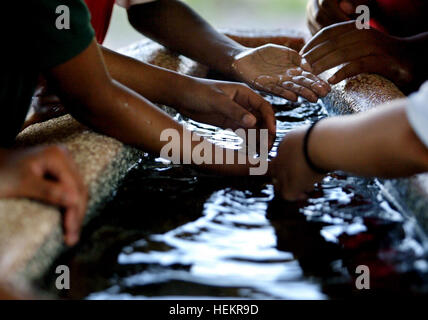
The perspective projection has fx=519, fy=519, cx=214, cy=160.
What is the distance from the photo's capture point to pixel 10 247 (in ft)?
3.58

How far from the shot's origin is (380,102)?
6.77ft

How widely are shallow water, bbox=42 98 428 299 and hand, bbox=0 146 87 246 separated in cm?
11

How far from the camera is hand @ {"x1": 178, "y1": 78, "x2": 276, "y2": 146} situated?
1983 millimetres

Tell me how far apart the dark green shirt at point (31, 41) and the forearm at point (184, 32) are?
1166 mm

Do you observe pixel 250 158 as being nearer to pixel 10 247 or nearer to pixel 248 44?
pixel 10 247

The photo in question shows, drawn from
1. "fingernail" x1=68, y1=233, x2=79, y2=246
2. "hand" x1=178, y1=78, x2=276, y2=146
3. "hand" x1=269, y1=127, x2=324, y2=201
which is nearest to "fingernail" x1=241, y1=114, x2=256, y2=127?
"hand" x1=178, y1=78, x2=276, y2=146

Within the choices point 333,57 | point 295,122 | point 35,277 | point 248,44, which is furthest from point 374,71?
point 35,277

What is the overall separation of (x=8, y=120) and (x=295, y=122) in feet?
4.26

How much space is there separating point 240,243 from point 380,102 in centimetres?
102

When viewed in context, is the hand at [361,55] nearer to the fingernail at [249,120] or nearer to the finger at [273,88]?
the finger at [273,88]
